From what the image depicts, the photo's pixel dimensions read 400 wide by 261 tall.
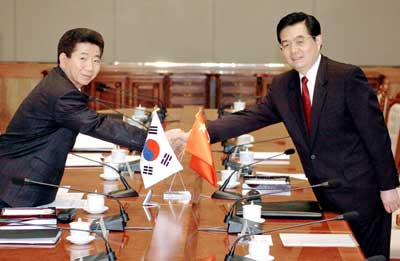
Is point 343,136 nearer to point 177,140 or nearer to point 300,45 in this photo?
point 300,45

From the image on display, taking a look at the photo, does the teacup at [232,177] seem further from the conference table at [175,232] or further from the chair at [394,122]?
the chair at [394,122]

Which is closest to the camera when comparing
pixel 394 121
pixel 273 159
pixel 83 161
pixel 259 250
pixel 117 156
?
pixel 259 250

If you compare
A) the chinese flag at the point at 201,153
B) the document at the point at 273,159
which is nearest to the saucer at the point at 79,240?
the chinese flag at the point at 201,153

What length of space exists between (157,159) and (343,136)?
0.77 metres

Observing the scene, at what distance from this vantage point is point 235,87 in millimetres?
8734

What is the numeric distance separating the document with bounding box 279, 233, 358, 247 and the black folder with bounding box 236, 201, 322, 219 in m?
0.22

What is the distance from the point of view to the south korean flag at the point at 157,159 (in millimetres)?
3293

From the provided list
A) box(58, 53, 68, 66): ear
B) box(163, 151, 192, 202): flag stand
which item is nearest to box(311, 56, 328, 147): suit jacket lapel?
box(163, 151, 192, 202): flag stand

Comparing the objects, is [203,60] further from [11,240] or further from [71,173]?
[11,240]

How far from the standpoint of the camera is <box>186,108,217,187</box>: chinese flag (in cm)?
338

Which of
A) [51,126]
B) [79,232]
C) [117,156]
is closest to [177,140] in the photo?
[117,156]

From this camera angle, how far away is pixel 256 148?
15.6 ft

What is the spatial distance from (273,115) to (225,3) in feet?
18.8

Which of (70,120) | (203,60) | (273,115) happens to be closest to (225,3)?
(203,60)
